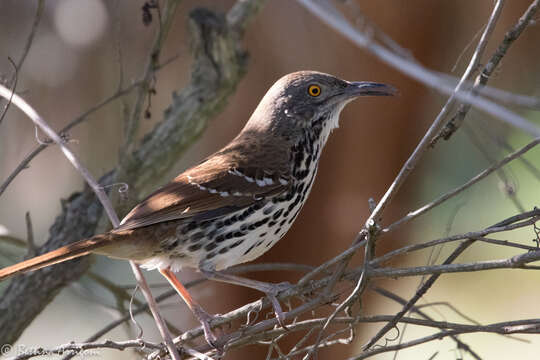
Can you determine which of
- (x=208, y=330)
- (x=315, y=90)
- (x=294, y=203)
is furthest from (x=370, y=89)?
(x=208, y=330)

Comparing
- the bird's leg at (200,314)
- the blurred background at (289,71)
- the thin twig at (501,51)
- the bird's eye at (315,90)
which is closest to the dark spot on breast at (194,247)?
the bird's leg at (200,314)

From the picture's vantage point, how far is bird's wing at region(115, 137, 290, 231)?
3359 millimetres

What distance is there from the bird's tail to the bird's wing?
0.19m

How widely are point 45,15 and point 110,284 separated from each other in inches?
134

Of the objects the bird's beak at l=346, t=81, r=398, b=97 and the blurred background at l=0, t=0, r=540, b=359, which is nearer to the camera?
the bird's beak at l=346, t=81, r=398, b=97

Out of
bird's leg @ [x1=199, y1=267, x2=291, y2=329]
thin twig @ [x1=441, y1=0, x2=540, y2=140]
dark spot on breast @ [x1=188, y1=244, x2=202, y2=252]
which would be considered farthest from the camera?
dark spot on breast @ [x1=188, y1=244, x2=202, y2=252]

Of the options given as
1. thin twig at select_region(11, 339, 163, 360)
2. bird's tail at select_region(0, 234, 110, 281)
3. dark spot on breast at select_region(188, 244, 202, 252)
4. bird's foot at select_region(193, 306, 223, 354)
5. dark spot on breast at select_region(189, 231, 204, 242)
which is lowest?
thin twig at select_region(11, 339, 163, 360)

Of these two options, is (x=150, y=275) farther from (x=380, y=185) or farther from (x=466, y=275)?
Result: (x=466, y=275)

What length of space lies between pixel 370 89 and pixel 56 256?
186 centimetres

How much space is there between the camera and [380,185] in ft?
21.7

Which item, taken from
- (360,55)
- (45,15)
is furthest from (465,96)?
(45,15)

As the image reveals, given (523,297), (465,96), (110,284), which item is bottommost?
(465,96)

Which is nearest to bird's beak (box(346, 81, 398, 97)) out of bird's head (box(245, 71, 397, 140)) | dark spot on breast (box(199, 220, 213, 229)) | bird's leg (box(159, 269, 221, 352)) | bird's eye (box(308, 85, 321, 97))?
bird's head (box(245, 71, 397, 140))

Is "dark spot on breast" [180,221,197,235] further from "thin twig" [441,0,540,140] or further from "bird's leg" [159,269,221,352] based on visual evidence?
"thin twig" [441,0,540,140]
